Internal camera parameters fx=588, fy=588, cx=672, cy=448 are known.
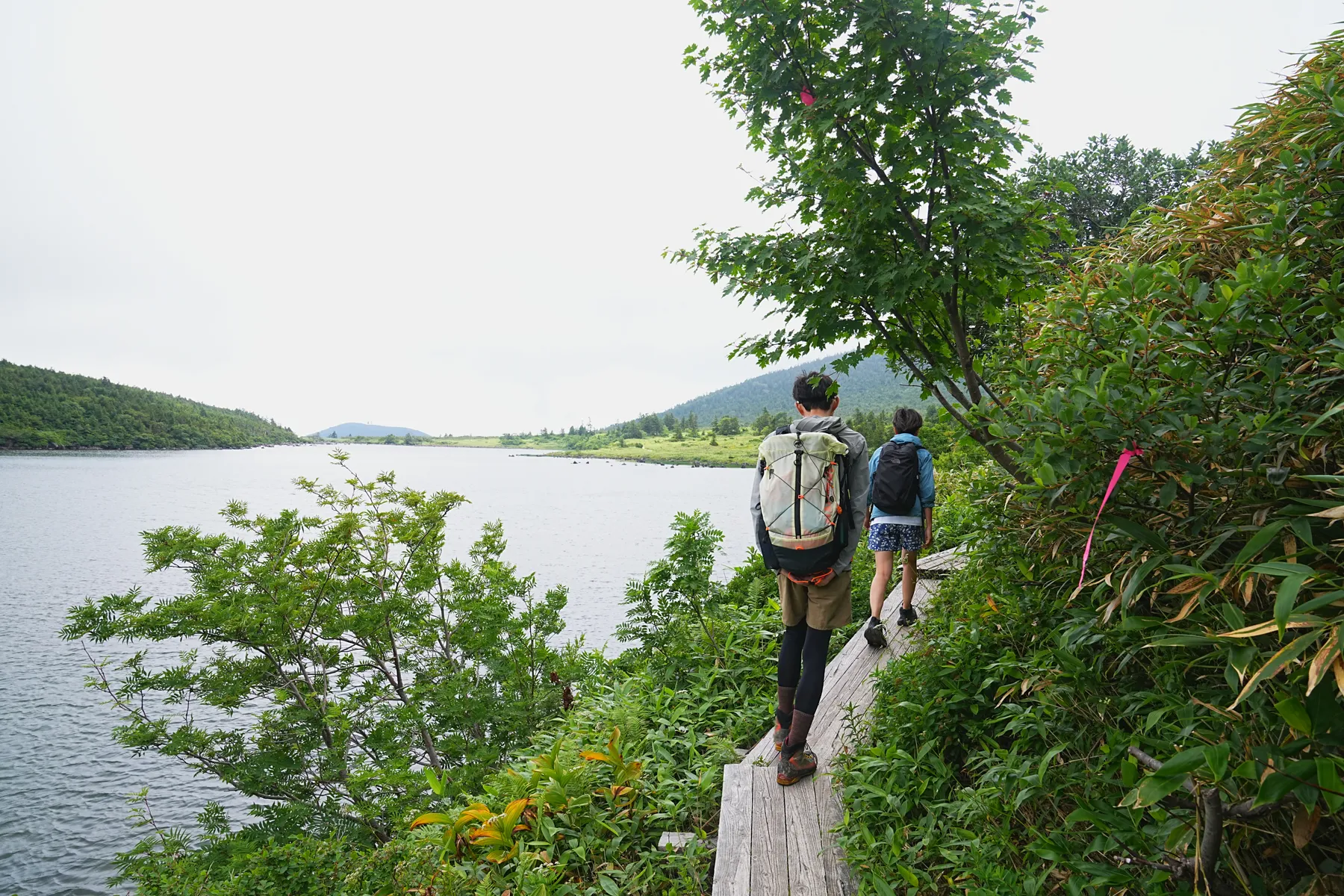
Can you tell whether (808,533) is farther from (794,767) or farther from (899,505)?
(899,505)

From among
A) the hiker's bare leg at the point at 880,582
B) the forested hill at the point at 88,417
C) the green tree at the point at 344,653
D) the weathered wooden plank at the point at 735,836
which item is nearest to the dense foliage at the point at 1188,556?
the weathered wooden plank at the point at 735,836

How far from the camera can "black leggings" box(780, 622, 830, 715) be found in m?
3.35

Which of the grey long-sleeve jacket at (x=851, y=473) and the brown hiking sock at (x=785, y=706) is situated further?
the brown hiking sock at (x=785, y=706)

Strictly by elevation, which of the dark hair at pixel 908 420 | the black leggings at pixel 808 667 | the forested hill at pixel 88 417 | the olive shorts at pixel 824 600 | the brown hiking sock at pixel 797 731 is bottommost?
the brown hiking sock at pixel 797 731

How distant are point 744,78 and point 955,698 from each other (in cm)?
382

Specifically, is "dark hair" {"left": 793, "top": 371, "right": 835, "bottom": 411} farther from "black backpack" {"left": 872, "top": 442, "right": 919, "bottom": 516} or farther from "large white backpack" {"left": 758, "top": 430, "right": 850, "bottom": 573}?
"black backpack" {"left": 872, "top": 442, "right": 919, "bottom": 516}

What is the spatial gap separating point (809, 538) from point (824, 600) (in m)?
0.38

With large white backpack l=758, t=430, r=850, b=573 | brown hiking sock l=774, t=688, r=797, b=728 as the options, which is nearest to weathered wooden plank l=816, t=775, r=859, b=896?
brown hiking sock l=774, t=688, r=797, b=728

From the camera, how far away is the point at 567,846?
11.3ft

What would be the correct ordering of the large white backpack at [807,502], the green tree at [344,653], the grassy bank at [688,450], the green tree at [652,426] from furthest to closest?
1. the green tree at [652,426]
2. the grassy bank at [688,450]
3. the green tree at [344,653]
4. the large white backpack at [807,502]

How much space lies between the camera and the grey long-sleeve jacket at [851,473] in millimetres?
3369

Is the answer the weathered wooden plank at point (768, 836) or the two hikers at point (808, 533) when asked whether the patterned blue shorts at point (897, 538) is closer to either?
the two hikers at point (808, 533)

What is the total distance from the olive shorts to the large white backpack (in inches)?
5.3

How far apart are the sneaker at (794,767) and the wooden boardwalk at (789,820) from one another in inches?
1.6
